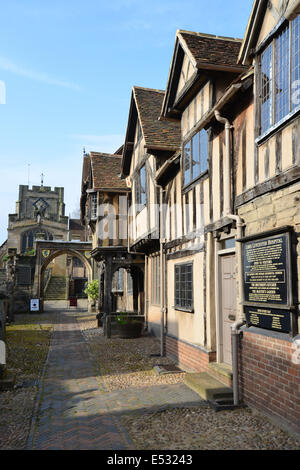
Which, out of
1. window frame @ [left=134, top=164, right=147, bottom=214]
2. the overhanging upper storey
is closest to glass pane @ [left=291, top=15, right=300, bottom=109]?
the overhanging upper storey

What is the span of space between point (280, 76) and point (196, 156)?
3539 mm

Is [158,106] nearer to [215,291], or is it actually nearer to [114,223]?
[114,223]

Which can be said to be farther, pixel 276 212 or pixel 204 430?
pixel 276 212

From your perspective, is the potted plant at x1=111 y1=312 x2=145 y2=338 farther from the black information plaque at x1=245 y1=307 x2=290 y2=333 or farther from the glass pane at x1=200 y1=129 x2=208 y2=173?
the black information plaque at x1=245 y1=307 x2=290 y2=333

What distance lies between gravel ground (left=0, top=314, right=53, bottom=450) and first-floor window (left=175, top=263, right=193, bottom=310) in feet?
12.9

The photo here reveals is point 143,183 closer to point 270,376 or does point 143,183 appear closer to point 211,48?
point 211,48

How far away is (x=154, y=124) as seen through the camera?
13.5 meters

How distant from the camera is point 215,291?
8148mm

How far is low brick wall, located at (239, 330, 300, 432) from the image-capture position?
5098mm

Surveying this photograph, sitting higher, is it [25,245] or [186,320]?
[25,245]

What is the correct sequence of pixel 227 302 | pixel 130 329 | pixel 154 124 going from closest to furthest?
pixel 227 302 → pixel 154 124 → pixel 130 329

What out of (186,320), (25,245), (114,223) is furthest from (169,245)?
(25,245)

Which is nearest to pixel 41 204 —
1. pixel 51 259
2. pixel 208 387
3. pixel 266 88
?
pixel 51 259

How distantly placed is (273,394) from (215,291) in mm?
2839
